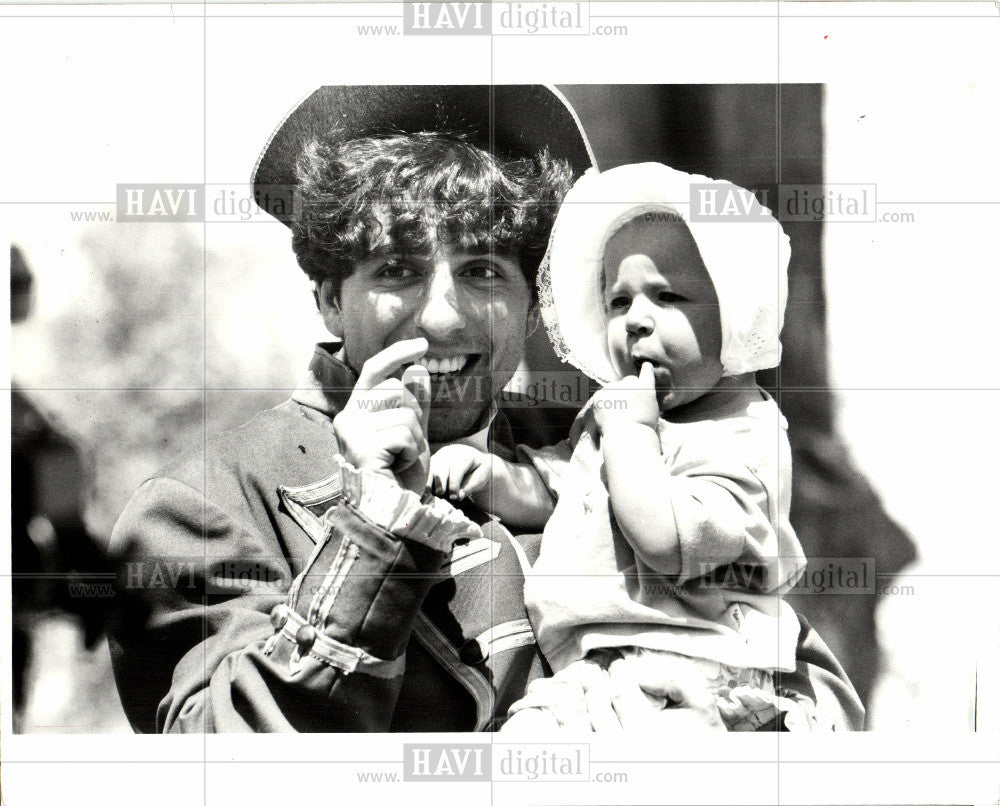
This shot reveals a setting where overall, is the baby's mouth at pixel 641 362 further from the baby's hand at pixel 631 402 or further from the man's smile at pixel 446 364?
the man's smile at pixel 446 364

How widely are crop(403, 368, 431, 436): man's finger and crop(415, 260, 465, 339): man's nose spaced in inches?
1.5

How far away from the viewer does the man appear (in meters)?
2.47

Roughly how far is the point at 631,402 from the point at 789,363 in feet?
1.25

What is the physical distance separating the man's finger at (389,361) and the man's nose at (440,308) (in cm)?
3

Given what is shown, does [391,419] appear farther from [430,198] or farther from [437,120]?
[437,120]

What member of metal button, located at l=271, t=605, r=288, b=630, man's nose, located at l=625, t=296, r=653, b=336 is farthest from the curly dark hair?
metal button, located at l=271, t=605, r=288, b=630

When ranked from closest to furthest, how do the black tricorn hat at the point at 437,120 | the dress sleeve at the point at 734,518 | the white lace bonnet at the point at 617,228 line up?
the dress sleeve at the point at 734,518, the white lace bonnet at the point at 617,228, the black tricorn hat at the point at 437,120

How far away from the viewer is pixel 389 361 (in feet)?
8.35

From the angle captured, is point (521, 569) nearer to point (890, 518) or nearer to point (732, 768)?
point (732, 768)

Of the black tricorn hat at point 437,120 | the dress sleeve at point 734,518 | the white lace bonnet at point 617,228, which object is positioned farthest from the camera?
the black tricorn hat at point 437,120

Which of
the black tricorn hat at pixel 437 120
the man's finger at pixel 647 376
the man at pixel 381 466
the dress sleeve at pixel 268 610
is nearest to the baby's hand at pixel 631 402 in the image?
the man's finger at pixel 647 376

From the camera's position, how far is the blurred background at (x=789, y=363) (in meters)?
2.63

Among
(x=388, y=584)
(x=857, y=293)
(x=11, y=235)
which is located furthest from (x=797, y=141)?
(x=11, y=235)

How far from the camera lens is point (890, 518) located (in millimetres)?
2660
